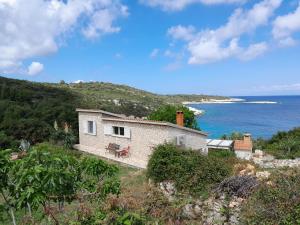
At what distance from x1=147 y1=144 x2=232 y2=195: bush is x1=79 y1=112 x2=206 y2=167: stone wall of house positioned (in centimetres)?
371

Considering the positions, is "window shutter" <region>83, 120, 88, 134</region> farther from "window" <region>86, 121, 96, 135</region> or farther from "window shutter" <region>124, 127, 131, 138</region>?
"window shutter" <region>124, 127, 131, 138</region>

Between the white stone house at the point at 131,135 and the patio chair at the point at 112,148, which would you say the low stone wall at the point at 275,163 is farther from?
the patio chair at the point at 112,148

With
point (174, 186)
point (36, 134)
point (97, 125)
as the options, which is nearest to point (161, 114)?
point (97, 125)

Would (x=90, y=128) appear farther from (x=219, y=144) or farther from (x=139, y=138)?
(x=219, y=144)

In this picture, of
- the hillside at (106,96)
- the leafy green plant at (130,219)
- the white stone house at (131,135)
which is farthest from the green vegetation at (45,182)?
the hillside at (106,96)

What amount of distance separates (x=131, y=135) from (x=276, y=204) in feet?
44.6

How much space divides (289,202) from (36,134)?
23.8 m

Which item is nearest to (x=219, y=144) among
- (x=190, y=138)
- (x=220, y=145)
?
(x=220, y=145)

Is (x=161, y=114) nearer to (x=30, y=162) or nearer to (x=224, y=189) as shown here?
(x=224, y=189)

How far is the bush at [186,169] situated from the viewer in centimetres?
1191

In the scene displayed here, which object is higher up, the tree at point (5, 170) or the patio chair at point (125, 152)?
the tree at point (5, 170)

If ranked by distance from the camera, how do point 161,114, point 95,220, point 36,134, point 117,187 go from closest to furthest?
point 95,220 < point 117,187 < point 36,134 < point 161,114

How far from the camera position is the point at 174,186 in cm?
1266

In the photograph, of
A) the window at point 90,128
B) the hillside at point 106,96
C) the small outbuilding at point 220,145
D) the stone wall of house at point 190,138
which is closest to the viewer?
the stone wall of house at point 190,138
